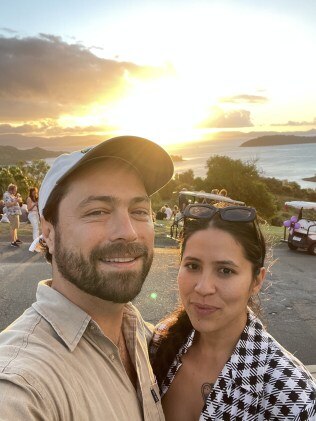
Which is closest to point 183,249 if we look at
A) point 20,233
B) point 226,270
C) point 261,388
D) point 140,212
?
point 226,270

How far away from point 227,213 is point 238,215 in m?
0.07

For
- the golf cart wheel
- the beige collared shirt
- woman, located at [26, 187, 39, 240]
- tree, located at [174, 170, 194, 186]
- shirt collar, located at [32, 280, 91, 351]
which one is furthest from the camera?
tree, located at [174, 170, 194, 186]

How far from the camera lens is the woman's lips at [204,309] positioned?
7.40 ft

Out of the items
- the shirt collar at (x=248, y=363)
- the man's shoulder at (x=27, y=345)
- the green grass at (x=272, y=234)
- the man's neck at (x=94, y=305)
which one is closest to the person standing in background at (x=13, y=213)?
the green grass at (x=272, y=234)

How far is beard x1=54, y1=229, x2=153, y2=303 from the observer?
1872mm

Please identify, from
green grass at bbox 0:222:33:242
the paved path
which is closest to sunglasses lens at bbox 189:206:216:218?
the paved path

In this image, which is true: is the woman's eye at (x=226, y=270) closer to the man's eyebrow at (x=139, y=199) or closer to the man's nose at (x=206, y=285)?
the man's nose at (x=206, y=285)

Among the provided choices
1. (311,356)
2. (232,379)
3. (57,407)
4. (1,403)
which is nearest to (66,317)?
(57,407)

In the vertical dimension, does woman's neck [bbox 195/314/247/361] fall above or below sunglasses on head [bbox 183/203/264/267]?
below

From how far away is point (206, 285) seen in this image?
7.35ft

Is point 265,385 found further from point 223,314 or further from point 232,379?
point 223,314

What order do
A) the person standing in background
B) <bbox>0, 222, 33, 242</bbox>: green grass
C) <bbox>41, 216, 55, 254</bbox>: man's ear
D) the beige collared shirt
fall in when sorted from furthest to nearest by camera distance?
1. <bbox>0, 222, 33, 242</bbox>: green grass
2. the person standing in background
3. <bbox>41, 216, 55, 254</bbox>: man's ear
4. the beige collared shirt

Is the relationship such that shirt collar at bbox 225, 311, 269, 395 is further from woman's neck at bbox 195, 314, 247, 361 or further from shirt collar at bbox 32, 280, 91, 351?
shirt collar at bbox 32, 280, 91, 351

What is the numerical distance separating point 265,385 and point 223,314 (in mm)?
411
